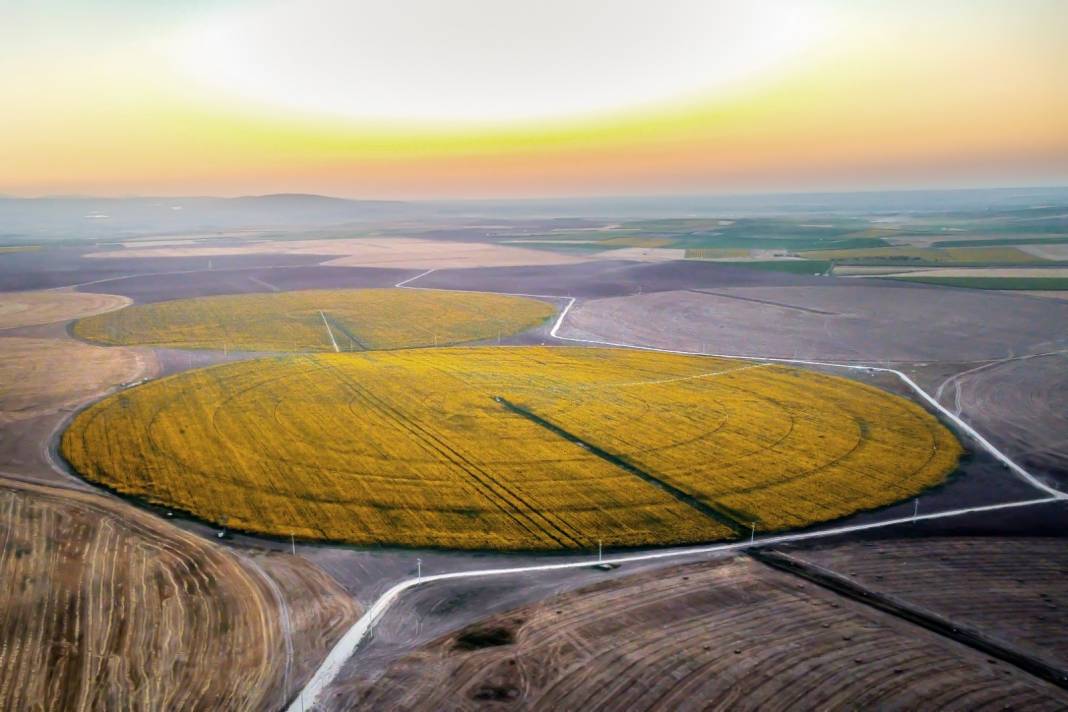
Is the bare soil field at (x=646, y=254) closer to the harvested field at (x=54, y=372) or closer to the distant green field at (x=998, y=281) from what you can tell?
the distant green field at (x=998, y=281)

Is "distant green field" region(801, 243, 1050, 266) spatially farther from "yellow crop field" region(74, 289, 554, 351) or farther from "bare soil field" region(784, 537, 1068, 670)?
"bare soil field" region(784, 537, 1068, 670)

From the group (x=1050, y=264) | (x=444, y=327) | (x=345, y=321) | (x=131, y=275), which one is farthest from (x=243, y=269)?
(x=1050, y=264)

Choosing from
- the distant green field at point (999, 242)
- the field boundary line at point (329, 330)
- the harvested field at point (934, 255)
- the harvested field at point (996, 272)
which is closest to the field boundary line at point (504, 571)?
the field boundary line at point (329, 330)

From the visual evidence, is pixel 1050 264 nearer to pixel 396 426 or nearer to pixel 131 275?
pixel 396 426

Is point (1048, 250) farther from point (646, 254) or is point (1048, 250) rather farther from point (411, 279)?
point (411, 279)

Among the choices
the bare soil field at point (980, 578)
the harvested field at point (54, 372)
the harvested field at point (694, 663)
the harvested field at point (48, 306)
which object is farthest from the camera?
the harvested field at point (48, 306)
